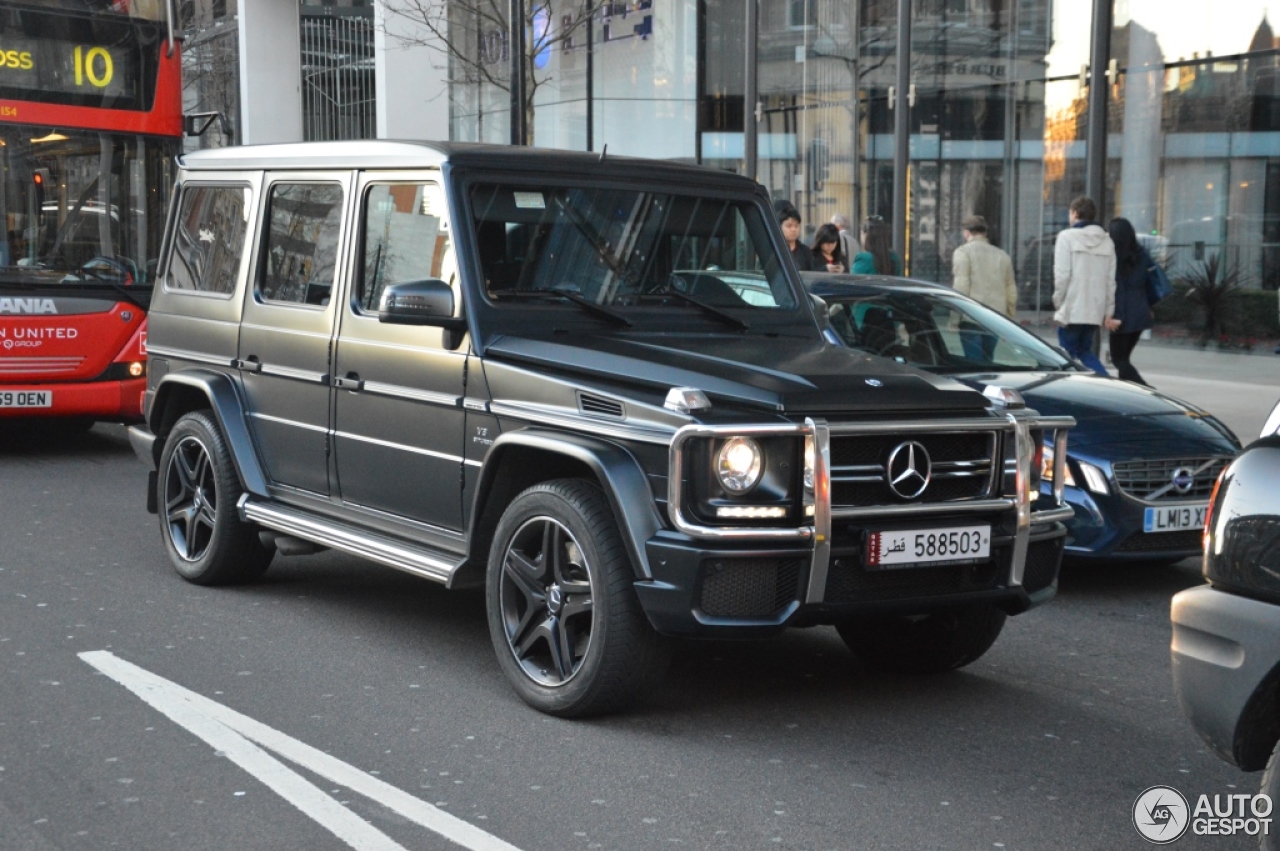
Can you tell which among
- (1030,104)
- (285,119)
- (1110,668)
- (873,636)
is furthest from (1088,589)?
(285,119)

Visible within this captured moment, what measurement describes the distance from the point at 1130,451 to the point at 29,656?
16.5 ft

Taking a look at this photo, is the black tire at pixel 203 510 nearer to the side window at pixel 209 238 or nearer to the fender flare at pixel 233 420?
the fender flare at pixel 233 420

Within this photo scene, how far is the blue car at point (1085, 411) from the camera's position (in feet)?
25.2

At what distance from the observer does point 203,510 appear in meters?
7.59

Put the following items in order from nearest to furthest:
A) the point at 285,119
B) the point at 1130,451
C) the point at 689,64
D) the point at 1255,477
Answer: the point at 1255,477 < the point at 1130,451 < the point at 285,119 < the point at 689,64

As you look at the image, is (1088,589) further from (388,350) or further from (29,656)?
(29,656)

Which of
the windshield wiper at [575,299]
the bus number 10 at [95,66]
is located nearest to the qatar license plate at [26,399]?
the bus number 10 at [95,66]

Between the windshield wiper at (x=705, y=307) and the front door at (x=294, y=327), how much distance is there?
140 cm

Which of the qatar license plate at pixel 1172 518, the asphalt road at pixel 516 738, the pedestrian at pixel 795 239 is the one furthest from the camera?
the pedestrian at pixel 795 239

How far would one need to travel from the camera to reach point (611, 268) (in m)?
6.30

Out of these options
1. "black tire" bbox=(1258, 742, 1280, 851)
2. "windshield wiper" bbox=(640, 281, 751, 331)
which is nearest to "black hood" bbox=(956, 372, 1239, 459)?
"windshield wiper" bbox=(640, 281, 751, 331)

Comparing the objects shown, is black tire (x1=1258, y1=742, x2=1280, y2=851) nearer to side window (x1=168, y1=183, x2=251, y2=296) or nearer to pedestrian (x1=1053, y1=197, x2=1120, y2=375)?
side window (x1=168, y1=183, x2=251, y2=296)

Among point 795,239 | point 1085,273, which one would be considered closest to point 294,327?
point 795,239

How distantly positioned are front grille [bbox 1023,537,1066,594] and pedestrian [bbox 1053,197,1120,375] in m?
8.29
